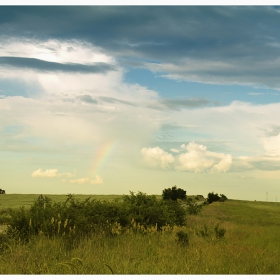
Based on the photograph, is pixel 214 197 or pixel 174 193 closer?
pixel 174 193

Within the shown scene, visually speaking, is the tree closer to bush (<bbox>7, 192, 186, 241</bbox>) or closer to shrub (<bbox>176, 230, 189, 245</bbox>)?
bush (<bbox>7, 192, 186, 241</bbox>)

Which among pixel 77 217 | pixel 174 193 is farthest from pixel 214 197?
pixel 77 217

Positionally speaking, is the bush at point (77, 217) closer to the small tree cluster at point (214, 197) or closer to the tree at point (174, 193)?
the tree at point (174, 193)

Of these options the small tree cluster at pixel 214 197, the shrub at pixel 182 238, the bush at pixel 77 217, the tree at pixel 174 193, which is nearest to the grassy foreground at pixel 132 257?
the shrub at pixel 182 238

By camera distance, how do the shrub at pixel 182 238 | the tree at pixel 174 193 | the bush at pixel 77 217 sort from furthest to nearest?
the tree at pixel 174 193
the bush at pixel 77 217
the shrub at pixel 182 238

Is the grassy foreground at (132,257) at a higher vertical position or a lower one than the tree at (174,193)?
lower

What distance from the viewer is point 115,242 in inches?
520

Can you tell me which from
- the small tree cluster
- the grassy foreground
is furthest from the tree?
the grassy foreground

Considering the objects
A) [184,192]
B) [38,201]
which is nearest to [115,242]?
[38,201]

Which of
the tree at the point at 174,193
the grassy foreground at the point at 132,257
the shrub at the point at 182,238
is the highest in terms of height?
the tree at the point at 174,193

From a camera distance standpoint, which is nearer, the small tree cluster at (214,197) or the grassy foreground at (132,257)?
the grassy foreground at (132,257)

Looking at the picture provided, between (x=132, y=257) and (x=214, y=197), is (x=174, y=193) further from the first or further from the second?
(x=132, y=257)

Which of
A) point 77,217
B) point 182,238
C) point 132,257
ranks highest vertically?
point 77,217

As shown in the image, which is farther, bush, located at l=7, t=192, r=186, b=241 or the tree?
the tree
